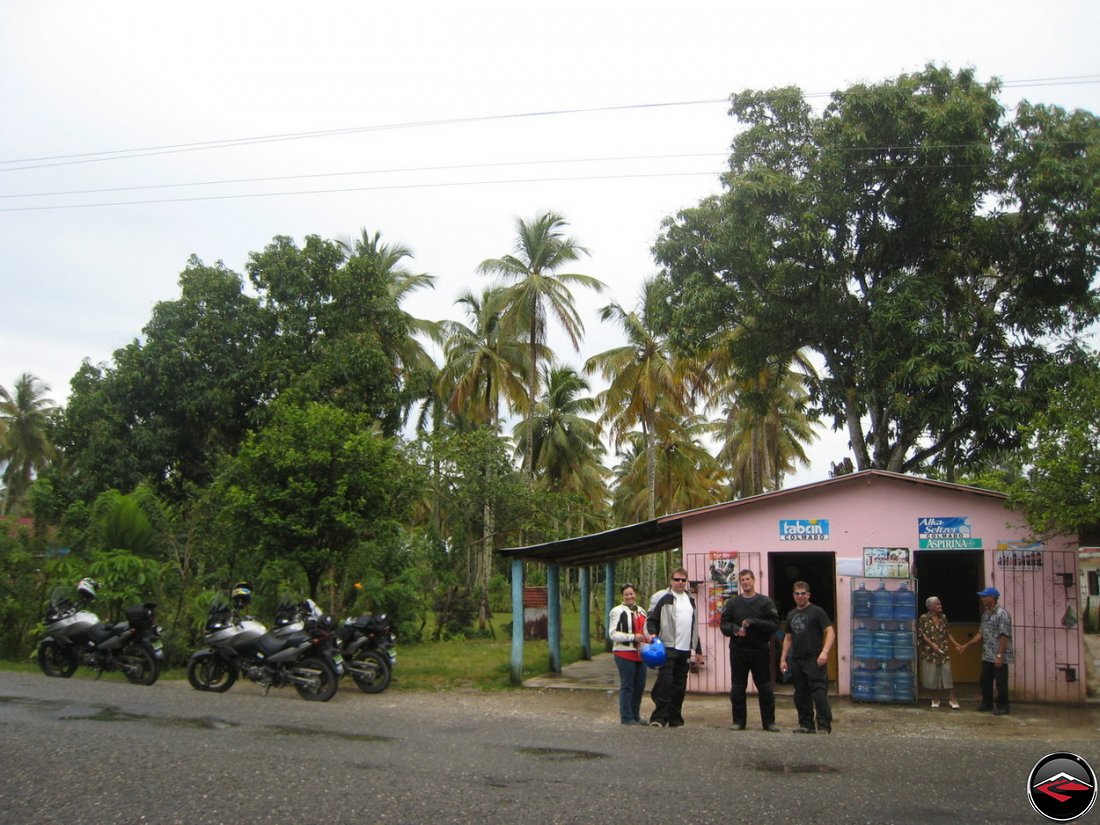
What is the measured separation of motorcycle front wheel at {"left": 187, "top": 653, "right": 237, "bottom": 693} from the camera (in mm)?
12992

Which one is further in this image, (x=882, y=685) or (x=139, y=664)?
(x=139, y=664)

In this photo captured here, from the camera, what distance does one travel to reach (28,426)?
48.0 m

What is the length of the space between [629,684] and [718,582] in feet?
12.0

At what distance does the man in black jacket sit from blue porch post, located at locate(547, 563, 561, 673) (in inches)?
273

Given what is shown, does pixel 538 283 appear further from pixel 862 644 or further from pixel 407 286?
pixel 862 644

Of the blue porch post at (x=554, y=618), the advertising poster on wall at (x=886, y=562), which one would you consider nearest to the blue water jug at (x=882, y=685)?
the advertising poster on wall at (x=886, y=562)

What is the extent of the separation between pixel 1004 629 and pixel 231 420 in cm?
1953

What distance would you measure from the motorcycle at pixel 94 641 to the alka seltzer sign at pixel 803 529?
8953 millimetres

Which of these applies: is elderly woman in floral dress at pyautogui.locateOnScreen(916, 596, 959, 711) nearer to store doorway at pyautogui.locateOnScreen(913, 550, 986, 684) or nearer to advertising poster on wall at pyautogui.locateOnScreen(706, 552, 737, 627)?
advertising poster on wall at pyautogui.locateOnScreen(706, 552, 737, 627)

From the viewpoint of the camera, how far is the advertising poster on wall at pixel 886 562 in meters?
13.1

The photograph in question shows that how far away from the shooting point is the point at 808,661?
9.78 m

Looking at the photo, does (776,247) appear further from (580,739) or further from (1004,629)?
(580,739)

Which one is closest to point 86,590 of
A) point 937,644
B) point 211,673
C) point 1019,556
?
point 211,673

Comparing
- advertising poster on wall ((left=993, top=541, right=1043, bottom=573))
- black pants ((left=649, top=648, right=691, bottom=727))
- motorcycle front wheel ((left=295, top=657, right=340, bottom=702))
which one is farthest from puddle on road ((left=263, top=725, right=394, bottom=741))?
advertising poster on wall ((left=993, top=541, right=1043, bottom=573))
